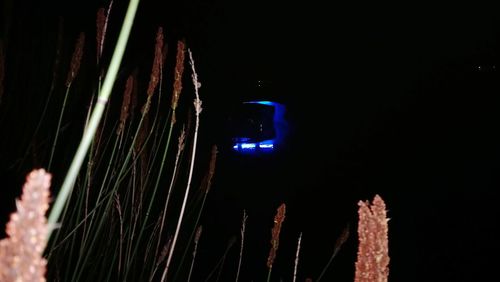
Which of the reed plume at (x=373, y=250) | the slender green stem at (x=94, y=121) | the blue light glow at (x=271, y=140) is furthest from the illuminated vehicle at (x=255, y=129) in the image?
the slender green stem at (x=94, y=121)

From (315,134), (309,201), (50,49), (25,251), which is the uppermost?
(315,134)

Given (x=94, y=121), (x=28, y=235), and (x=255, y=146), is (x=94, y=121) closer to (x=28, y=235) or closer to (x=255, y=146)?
(x=28, y=235)

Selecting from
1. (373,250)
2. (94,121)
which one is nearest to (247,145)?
(373,250)

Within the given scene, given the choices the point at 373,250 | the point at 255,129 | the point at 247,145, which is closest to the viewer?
the point at 373,250

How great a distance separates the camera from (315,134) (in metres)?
7.27

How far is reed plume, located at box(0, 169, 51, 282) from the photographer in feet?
0.77

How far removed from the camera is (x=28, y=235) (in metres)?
0.24

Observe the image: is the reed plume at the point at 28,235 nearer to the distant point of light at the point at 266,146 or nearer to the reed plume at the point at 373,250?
the reed plume at the point at 373,250

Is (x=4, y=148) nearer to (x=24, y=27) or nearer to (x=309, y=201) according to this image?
(x=24, y=27)

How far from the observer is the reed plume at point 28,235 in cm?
23

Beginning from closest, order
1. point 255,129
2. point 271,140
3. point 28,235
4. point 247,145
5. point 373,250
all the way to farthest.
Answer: point 28,235, point 373,250, point 247,145, point 255,129, point 271,140

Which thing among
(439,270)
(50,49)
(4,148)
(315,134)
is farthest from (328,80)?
(4,148)

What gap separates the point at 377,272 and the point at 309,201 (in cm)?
386

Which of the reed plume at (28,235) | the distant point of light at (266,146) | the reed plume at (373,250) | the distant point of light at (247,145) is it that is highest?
the distant point of light at (266,146)
